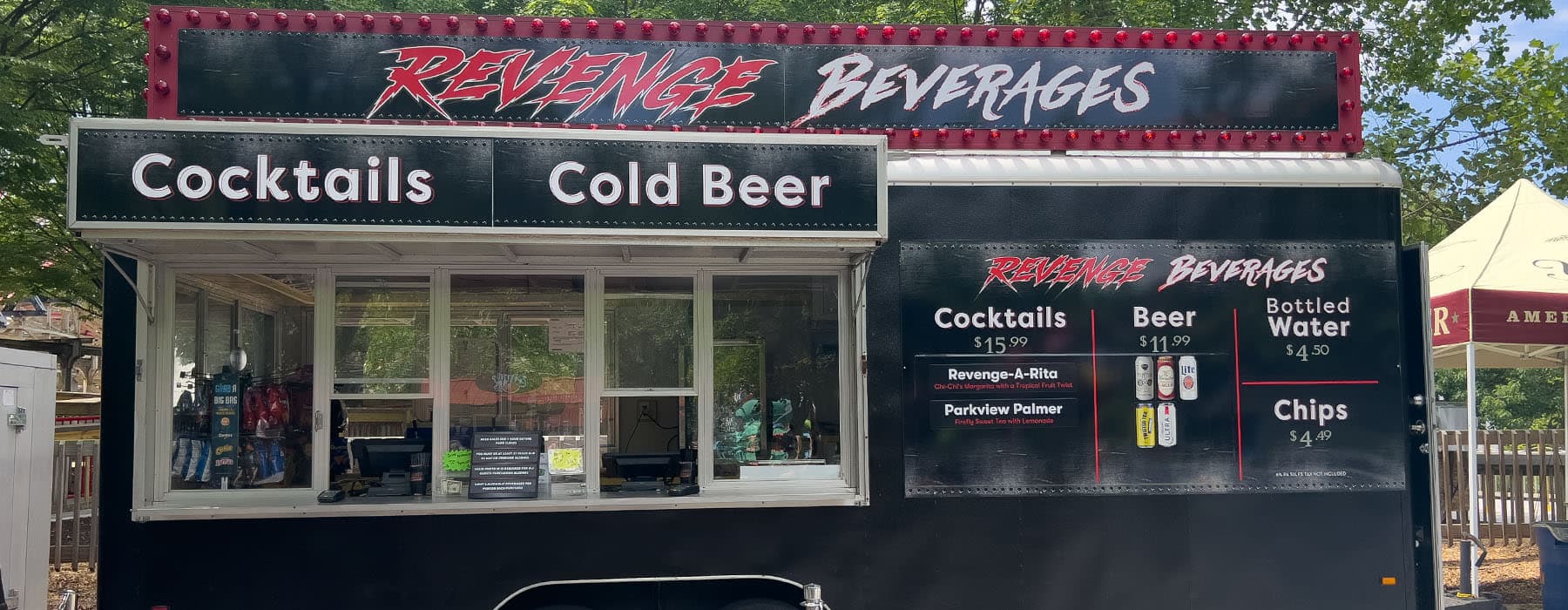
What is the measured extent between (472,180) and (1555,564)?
25.4ft

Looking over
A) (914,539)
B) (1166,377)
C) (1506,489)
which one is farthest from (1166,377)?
(1506,489)

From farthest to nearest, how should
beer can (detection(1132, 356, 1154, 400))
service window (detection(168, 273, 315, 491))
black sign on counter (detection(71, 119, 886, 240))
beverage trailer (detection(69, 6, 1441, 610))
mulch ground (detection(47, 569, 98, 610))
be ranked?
mulch ground (detection(47, 569, 98, 610)) < beer can (detection(1132, 356, 1154, 400)) < service window (detection(168, 273, 315, 491)) < beverage trailer (detection(69, 6, 1441, 610)) < black sign on counter (detection(71, 119, 886, 240))

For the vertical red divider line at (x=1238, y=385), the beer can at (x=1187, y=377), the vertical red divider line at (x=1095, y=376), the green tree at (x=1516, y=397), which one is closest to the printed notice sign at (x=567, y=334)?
the vertical red divider line at (x=1095, y=376)

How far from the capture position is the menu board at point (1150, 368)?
5.33 m

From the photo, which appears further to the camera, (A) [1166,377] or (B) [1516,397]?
(B) [1516,397]

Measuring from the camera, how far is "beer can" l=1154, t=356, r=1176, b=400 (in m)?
5.39

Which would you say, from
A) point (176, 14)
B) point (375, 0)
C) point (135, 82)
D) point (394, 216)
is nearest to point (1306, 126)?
point (394, 216)

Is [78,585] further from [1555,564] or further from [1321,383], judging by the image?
[1555,564]

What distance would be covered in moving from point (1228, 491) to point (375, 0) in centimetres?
1231

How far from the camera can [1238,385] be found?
17.9 ft

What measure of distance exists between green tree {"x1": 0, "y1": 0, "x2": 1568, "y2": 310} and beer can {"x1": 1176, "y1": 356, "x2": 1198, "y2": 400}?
881 centimetres

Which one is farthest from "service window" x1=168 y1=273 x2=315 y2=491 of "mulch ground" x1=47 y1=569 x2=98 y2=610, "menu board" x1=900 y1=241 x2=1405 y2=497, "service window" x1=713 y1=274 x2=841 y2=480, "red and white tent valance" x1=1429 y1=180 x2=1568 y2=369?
"red and white tent valance" x1=1429 y1=180 x2=1568 y2=369

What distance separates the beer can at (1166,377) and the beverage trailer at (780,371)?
1cm

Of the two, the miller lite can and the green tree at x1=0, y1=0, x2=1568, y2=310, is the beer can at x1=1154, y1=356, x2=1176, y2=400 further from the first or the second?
the green tree at x1=0, y1=0, x2=1568, y2=310
